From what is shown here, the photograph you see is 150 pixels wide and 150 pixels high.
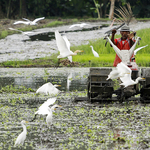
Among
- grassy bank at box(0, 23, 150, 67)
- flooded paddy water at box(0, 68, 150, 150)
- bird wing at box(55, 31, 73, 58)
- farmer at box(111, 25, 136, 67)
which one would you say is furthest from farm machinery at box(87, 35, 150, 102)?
grassy bank at box(0, 23, 150, 67)

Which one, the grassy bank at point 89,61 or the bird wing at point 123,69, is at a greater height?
the bird wing at point 123,69

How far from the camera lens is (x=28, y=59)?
17.2 m

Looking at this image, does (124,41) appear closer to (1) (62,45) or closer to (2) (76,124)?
(1) (62,45)

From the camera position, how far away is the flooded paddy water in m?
6.18

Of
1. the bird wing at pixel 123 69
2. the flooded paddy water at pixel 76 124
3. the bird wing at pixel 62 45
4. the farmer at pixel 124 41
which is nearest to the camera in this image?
the flooded paddy water at pixel 76 124

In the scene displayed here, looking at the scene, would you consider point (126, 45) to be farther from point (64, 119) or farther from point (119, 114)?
point (64, 119)

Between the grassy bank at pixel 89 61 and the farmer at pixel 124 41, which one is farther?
the grassy bank at pixel 89 61

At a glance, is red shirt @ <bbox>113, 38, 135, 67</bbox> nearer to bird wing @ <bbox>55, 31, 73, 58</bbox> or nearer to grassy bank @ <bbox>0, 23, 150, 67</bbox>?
bird wing @ <bbox>55, 31, 73, 58</bbox>

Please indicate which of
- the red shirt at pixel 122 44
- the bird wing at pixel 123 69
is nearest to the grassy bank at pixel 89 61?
the red shirt at pixel 122 44

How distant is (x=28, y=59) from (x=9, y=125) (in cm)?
1001

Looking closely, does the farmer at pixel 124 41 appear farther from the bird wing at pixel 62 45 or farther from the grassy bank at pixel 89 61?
the grassy bank at pixel 89 61

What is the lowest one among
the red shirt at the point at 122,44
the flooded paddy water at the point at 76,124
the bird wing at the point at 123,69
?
the flooded paddy water at the point at 76,124

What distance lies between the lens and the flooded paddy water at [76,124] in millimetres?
6176

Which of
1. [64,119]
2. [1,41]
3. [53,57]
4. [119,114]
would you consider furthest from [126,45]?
[1,41]
